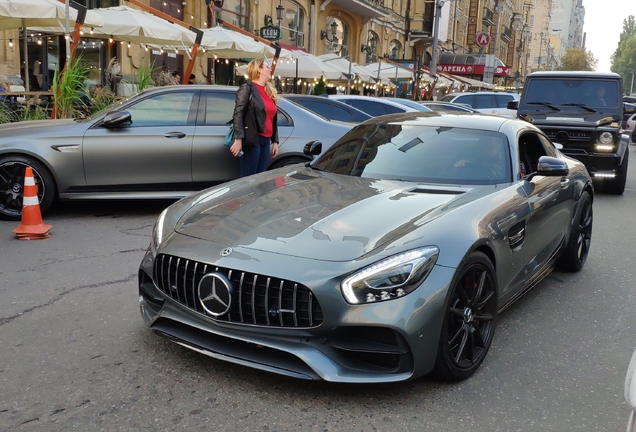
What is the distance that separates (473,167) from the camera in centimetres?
454

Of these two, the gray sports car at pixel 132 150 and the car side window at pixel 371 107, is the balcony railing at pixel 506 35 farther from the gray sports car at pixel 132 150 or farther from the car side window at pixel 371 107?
the gray sports car at pixel 132 150

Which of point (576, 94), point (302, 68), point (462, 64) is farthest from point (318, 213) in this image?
point (462, 64)

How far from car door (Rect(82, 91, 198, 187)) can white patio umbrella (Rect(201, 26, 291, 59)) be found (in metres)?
6.85

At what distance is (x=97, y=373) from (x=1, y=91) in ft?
25.1

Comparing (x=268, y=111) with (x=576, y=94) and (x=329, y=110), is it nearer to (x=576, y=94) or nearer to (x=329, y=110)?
(x=329, y=110)

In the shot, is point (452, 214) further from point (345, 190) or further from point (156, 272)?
point (156, 272)

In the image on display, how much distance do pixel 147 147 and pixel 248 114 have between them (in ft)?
3.88

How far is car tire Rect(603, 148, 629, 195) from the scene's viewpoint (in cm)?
1064

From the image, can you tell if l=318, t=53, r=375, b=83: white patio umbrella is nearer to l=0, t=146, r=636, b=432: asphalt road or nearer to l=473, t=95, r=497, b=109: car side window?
l=473, t=95, r=497, b=109: car side window

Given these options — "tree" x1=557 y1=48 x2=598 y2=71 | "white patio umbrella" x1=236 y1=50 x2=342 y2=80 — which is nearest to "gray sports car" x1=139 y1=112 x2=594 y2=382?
"white patio umbrella" x1=236 y1=50 x2=342 y2=80

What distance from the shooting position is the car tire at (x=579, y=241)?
221 inches

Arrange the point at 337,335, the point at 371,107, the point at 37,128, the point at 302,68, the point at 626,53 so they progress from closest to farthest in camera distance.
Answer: the point at 337,335
the point at 37,128
the point at 371,107
the point at 302,68
the point at 626,53

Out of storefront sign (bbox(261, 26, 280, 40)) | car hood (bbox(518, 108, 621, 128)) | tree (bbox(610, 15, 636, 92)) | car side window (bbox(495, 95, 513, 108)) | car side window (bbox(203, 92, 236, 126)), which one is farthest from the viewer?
tree (bbox(610, 15, 636, 92))

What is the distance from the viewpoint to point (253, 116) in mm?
7285
